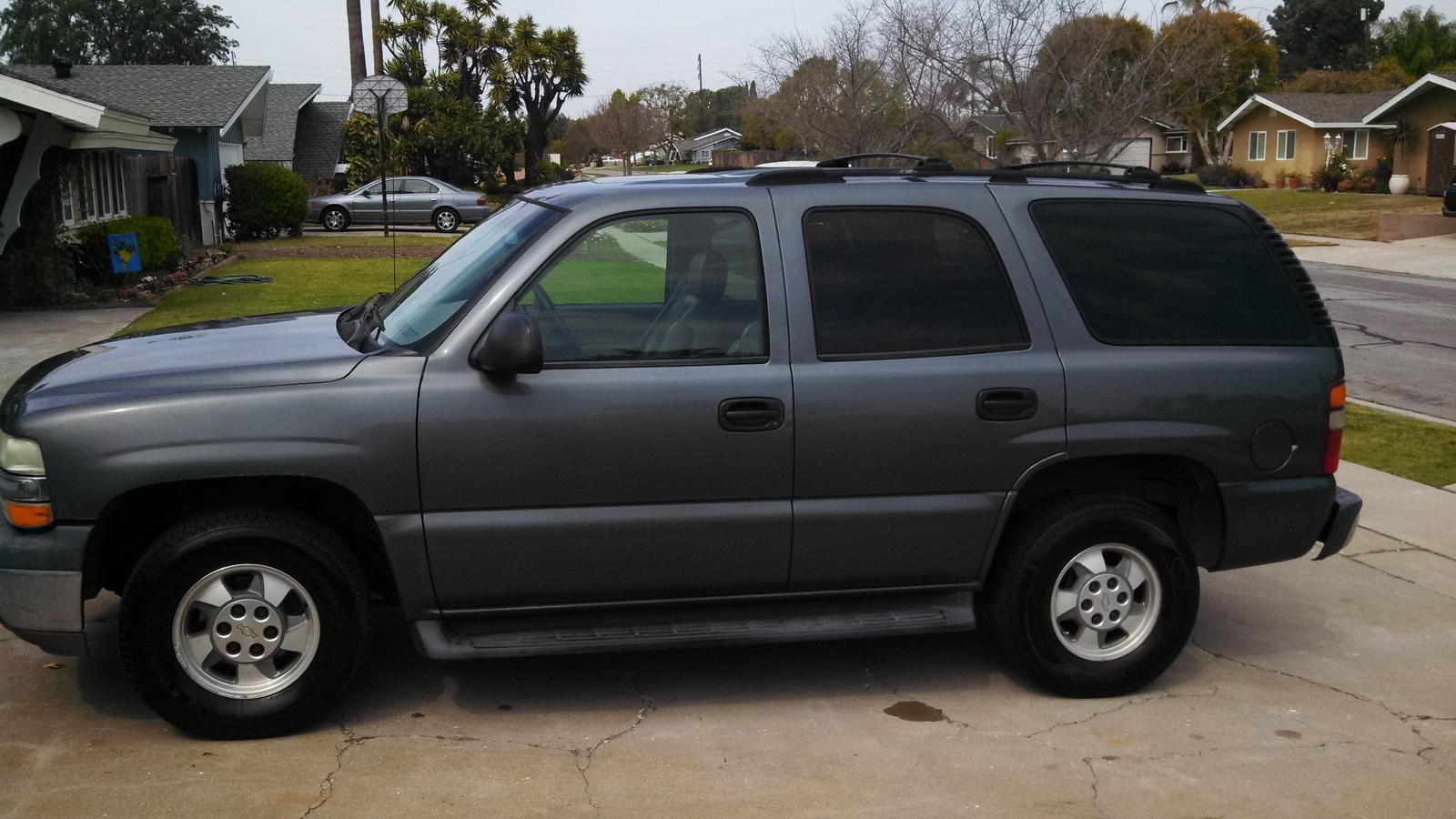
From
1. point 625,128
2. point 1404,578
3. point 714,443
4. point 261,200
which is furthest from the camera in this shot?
point 625,128

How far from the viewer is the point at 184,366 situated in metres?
4.43

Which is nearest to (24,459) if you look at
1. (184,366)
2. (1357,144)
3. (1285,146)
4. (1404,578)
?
(184,366)

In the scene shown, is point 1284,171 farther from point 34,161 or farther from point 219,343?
point 219,343

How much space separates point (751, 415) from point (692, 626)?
79 centimetres

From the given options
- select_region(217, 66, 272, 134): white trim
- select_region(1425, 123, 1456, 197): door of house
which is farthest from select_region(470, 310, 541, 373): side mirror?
select_region(1425, 123, 1456, 197): door of house

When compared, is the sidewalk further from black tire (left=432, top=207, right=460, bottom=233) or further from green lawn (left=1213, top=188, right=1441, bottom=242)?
black tire (left=432, top=207, right=460, bottom=233)

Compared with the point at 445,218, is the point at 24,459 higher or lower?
lower

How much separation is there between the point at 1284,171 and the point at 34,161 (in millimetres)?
51032

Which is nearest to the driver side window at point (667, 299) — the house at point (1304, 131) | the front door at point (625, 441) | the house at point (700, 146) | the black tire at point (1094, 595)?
the front door at point (625, 441)

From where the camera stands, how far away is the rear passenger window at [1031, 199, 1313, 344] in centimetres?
492

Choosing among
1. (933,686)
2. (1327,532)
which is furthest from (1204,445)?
(933,686)

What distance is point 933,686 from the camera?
199 inches

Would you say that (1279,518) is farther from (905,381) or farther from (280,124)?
(280,124)

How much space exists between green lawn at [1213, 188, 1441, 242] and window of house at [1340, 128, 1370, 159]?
103 inches
